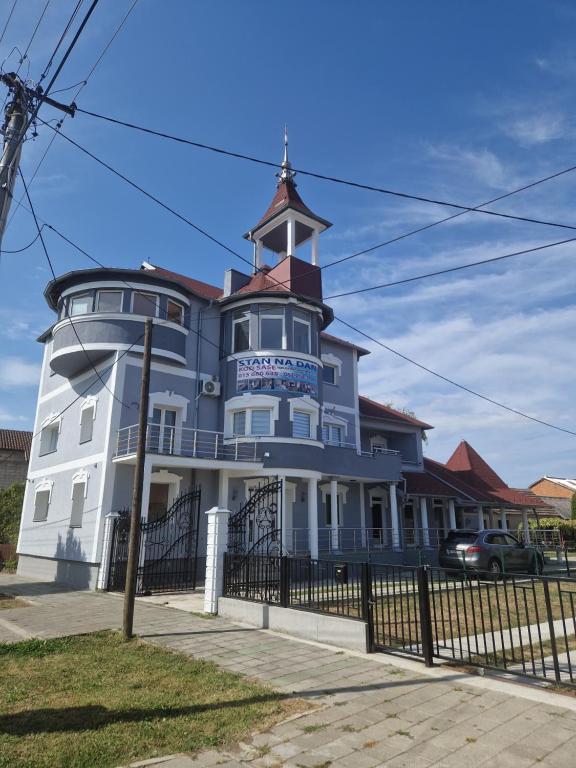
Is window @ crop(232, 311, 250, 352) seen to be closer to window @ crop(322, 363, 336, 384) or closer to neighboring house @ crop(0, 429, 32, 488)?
window @ crop(322, 363, 336, 384)


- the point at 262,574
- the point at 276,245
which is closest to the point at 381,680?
the point at 262,574

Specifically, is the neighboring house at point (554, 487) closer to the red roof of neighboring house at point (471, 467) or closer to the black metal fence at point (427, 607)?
the red roof of neighboring house at point (471, 467)

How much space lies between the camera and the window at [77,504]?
60.8 feet

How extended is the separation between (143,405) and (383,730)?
7.05m

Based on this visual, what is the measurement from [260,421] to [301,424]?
1.65 meters

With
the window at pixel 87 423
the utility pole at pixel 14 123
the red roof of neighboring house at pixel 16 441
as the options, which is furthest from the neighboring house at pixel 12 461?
the utility pole at pixel 14 123

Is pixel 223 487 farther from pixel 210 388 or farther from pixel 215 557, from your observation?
pixel 215 557

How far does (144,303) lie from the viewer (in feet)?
62.9

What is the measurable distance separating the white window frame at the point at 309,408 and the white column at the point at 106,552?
7315mm

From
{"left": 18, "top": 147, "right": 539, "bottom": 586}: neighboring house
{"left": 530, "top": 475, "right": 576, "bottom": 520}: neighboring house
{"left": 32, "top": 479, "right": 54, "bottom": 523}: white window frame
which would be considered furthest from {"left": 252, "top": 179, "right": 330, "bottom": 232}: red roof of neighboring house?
{"left": 530, "top": 475, "right": 576, "bottom": 520}: neighboring house

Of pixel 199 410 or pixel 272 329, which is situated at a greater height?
pixel 272 329

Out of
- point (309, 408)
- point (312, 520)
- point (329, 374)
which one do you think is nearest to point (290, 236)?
point (329, 374)

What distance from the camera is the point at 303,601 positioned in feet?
31.4

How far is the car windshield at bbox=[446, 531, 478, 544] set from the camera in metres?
17.4
